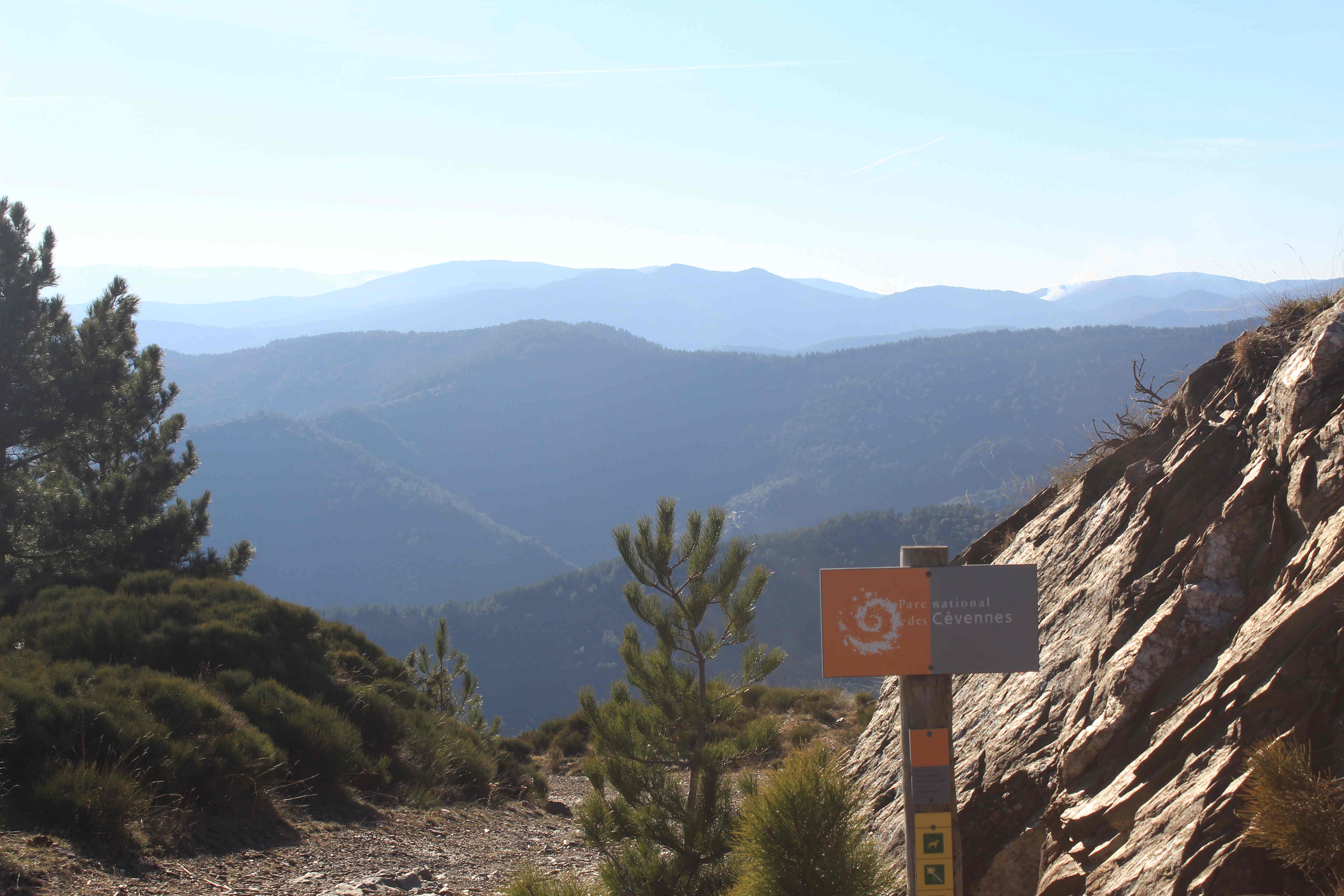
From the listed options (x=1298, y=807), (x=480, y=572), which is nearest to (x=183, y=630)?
(x=1298, y=807)

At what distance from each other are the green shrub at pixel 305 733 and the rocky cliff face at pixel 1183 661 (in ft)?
20.5

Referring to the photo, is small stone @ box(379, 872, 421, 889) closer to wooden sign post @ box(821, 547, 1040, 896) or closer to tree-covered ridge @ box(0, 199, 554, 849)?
tree-covered ridge @ box(0, 199, 554, 849)

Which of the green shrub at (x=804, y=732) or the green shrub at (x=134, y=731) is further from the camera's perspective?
the green shrub at (x=804, y=732)

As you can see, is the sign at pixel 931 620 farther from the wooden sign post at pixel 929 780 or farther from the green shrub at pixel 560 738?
the green shrub at pixel 560 738

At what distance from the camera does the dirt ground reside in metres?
5.21

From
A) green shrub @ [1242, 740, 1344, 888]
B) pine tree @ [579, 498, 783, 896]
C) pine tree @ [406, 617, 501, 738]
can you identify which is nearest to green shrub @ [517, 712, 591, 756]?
pine tree @ [406, 617, 501, 738]

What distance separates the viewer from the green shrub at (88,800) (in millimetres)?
5754

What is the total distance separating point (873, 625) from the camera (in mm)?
3723

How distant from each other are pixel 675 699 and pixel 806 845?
254 centimetres

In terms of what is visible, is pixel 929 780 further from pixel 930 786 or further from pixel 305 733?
pixel 305 733

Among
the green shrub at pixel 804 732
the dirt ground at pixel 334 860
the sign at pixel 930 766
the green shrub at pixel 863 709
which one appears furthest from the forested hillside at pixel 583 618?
the sign at pixel 930 766

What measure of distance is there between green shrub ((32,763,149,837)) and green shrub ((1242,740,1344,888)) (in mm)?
7078

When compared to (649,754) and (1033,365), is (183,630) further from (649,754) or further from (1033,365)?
(1033,365)

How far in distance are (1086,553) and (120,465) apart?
16517mm
